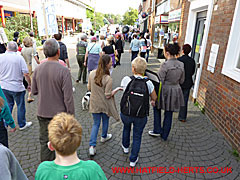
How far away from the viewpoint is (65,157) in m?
1.27

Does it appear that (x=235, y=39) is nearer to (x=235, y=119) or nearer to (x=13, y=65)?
(x=235, y=119)

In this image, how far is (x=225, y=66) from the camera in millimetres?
4016

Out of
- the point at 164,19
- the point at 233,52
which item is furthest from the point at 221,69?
the point at 164,19

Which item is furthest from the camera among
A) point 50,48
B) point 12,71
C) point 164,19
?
point 164,19

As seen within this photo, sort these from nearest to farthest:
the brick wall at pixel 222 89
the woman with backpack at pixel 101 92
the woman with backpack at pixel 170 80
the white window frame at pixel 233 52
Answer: the woman with backpack at pixel 101 92 → the woman with backpack at pixel 170 80 → the brick wall at pixel 222 89 → the white window frame at pixel 233 52

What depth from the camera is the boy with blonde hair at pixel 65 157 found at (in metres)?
1.23

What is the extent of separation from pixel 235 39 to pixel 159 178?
3.32m

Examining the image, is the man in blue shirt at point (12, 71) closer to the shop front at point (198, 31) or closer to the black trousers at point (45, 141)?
the black trousers at point (45, 141)

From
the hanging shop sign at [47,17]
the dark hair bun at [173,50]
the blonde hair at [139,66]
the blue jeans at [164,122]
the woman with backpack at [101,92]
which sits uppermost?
the hanging shop sign at [47,17]

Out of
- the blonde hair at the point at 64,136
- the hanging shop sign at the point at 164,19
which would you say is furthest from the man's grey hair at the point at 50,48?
the hanging shop sign at the point at 164,19

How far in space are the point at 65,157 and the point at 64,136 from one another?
0.56ft

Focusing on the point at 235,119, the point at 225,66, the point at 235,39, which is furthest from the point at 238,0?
the point at 235,119

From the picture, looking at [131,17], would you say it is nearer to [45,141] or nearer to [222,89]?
[222,89]

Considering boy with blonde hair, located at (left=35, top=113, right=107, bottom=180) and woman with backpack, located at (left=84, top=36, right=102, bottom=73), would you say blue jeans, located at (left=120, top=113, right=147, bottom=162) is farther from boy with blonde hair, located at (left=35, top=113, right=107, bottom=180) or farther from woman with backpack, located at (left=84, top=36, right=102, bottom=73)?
woman with backpack, located at (left=84, top=36, right=102, bottom=73)
